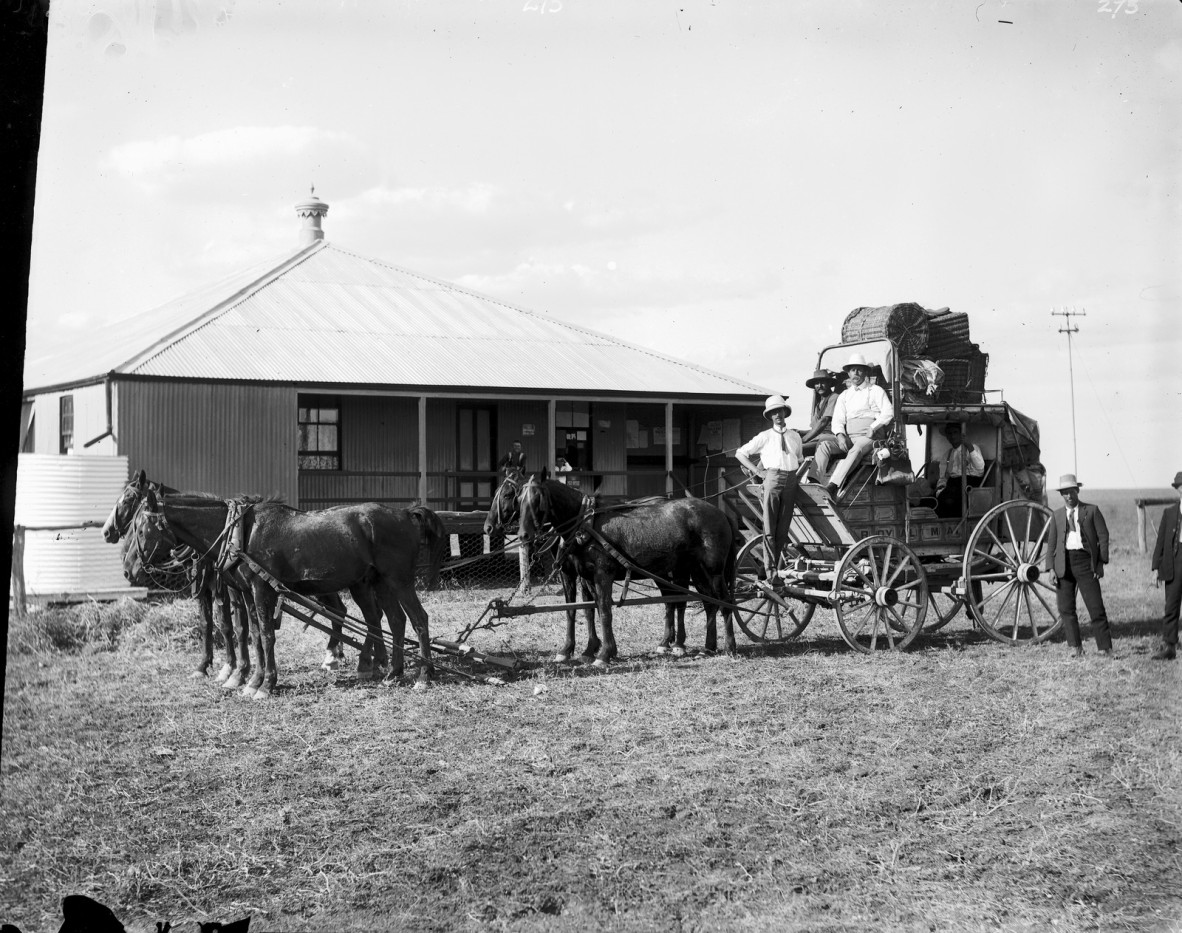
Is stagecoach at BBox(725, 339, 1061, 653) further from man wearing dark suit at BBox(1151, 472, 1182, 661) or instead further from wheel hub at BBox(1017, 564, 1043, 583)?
man wearing dark suit at BBox(1151, 472, 1182, 661)

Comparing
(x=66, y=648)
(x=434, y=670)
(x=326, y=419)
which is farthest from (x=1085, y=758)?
(x=326, y=419)

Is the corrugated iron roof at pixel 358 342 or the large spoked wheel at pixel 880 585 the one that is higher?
the corrugated iron roof at pixel 358 342

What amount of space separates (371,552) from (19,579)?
5732 mm

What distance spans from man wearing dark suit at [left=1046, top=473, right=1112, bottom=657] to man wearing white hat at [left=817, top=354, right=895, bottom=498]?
2047 mm

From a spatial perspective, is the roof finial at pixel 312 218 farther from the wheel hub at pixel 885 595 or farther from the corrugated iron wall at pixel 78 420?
the wheel hub at pixel 885 595

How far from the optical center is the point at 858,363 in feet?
38.1

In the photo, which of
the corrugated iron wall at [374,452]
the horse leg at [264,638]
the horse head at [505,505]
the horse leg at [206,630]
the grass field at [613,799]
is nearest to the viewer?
the grass field at [613,799]

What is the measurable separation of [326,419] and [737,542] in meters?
11.4

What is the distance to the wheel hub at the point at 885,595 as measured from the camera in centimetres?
1120

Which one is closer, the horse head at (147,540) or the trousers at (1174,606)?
the horse head at (147,540)

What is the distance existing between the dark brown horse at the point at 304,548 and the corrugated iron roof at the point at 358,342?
8365 millimetres

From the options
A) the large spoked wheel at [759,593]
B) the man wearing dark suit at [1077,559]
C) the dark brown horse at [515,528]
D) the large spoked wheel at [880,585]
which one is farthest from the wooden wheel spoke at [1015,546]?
the dark brown horse at [515,528]

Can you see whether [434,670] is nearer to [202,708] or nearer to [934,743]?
[202,708]

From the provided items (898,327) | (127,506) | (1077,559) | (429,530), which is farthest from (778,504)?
(127,506)
